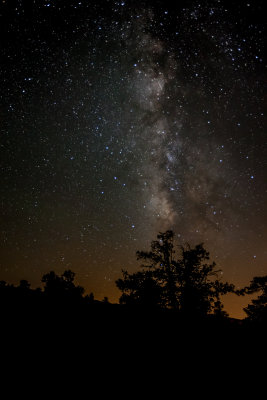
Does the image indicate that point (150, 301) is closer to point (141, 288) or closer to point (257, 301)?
point (141, 288)

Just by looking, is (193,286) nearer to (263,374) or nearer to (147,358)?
(263,374)

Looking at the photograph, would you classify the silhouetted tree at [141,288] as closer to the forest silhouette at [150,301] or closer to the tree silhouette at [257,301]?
the forest silhouette at [150,301]

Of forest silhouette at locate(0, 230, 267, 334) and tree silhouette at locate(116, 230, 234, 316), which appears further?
tree silhouette at locate(116, 230, 234, 316)

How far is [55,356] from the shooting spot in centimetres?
396

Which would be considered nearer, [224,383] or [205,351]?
[224,383]

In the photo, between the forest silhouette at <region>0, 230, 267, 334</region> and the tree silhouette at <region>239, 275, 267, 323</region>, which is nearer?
the forest silhouette at <region>0, 230, 267, 334</region>

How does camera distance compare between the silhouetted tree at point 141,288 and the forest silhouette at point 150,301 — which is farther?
the silhouetted tree at point 141,288

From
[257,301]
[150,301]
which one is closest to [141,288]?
[150,301]

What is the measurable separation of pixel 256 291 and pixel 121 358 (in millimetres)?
13466

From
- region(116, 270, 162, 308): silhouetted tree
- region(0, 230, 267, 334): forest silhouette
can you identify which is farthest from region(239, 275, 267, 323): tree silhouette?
region(116, 270, 162, 308): silhouetted tree

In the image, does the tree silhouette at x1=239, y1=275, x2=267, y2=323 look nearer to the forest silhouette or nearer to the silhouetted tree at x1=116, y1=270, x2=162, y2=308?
the forest silhouette

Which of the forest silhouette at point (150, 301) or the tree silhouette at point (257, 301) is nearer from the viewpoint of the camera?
the forest silhouette at point (150, 301)

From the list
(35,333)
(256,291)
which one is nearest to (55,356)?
(35,333)

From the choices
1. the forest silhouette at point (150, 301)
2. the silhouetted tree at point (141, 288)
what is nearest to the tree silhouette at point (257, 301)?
the forest silhouette at point (150, 301)
